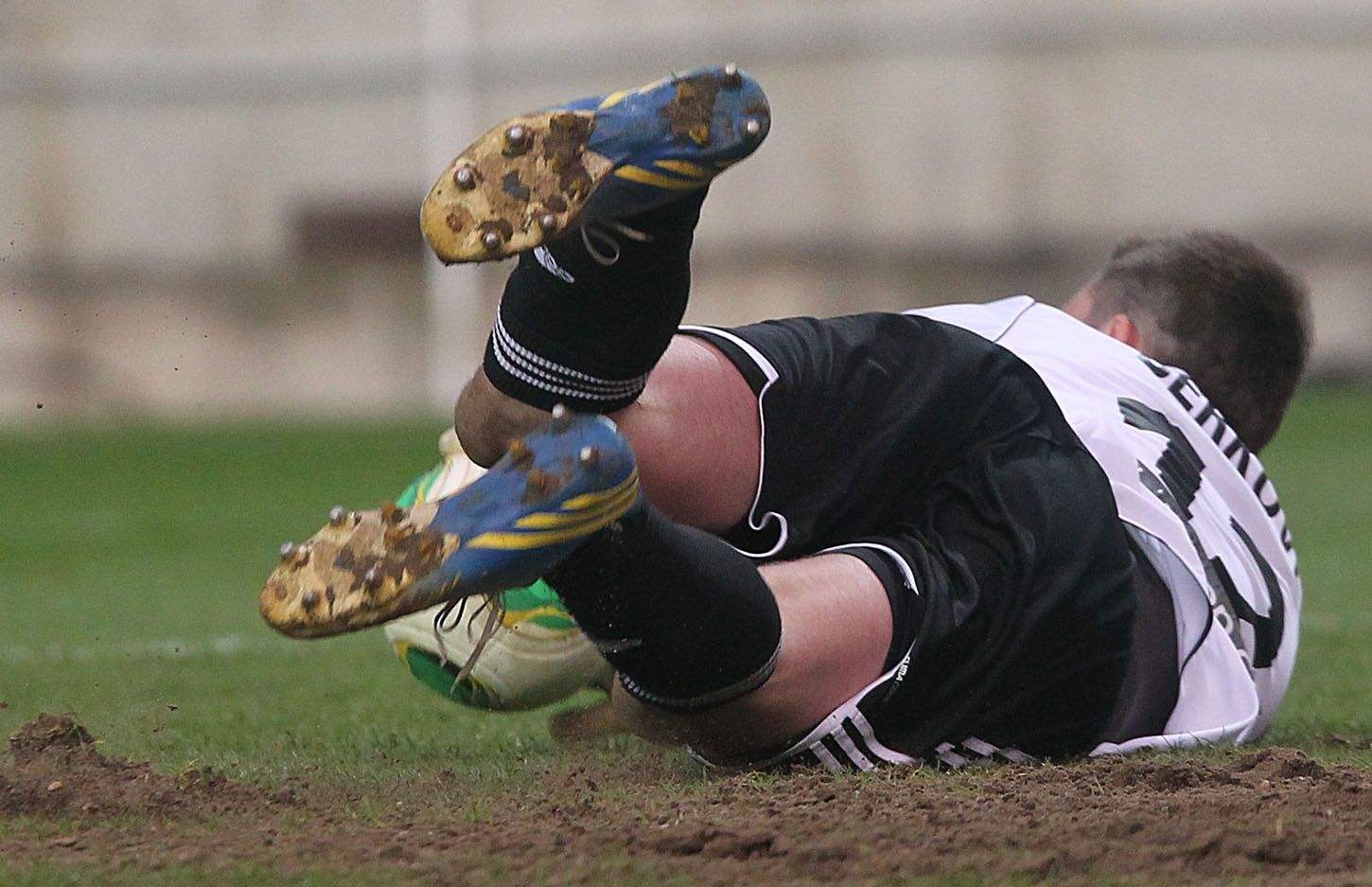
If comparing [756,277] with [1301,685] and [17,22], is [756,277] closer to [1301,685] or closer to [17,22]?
[17,22]

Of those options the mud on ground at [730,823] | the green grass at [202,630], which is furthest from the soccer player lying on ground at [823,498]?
the green grass at [202,630]

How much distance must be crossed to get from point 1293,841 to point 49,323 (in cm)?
1521

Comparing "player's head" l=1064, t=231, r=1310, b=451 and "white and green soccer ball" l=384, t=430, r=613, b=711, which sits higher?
"player's head" l=1064, t=231, r=1310, b=451

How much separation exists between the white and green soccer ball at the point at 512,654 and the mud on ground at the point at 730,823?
39cm

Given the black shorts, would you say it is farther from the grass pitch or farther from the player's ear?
the player's ear

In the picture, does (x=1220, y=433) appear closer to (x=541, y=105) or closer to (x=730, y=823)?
(x=730, y=823)

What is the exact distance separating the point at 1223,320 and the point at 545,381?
1.55m

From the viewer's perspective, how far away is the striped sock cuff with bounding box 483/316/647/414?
9.20ft

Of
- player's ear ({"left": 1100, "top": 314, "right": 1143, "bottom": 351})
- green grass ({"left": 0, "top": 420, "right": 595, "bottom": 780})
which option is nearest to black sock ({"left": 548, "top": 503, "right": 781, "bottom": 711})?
green grass ({"left": 0, "top": 420, "right": 595, "bottom": 780})

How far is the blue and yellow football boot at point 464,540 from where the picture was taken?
251 cm

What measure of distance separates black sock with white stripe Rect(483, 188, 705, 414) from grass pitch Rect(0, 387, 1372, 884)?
0.59 meters

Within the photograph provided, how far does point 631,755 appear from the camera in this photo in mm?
3434

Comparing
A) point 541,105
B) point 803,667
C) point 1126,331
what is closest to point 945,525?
point 803,667

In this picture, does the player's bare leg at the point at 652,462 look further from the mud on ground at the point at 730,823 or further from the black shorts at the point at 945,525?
the mud on ground at the point at 730,823
